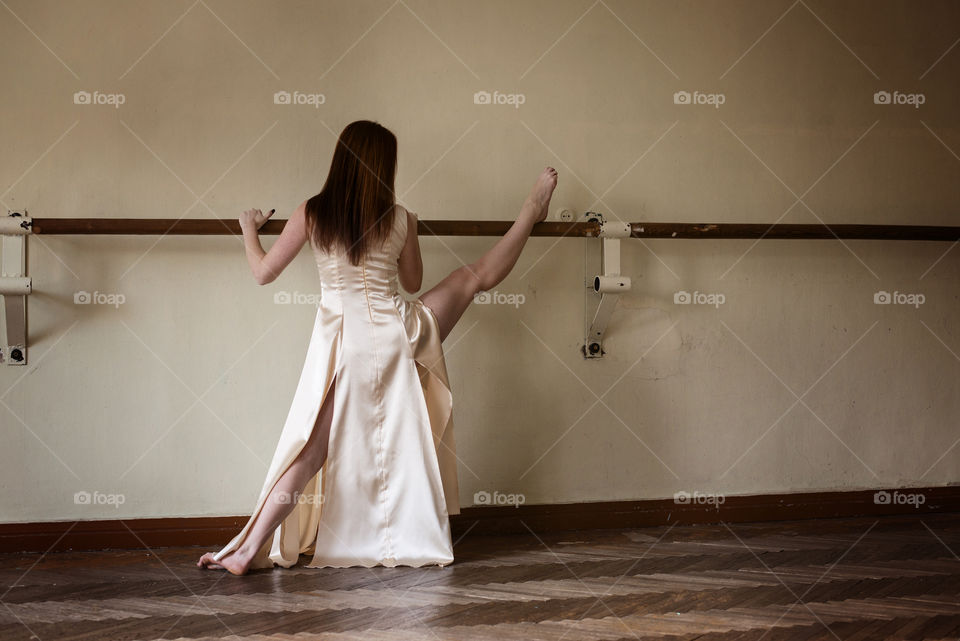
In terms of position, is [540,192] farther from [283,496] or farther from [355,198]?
[283,496]

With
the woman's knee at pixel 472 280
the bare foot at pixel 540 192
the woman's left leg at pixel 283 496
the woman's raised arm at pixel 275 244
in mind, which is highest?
the bare foot at pixel 540 192

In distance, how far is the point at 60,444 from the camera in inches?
92.4

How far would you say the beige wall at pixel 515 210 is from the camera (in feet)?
7.74

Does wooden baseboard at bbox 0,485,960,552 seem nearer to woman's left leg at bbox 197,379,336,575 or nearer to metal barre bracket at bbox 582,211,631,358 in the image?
woman's left leg at bbox 197,379,336,575

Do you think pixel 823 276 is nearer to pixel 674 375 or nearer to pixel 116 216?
pixel 674 375

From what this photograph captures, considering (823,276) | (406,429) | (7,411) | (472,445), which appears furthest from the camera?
(823,276)

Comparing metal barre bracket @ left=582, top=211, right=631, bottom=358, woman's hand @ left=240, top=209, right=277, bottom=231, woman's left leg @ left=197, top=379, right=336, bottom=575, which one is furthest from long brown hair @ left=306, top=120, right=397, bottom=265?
Answer: metal barre bracket @ left=582, top=211, right=631, bottom=358

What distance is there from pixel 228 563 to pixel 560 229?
4.53 ft

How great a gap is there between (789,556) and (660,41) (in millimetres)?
1764

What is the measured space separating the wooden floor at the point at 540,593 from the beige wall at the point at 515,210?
32cm

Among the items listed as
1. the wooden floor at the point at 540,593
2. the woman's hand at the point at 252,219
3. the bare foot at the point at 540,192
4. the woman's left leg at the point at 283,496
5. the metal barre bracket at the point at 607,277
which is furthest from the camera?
the metal barre bracket at the point at 607,277

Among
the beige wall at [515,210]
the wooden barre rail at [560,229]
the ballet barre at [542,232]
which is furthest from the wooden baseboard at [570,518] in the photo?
the wooden barre rail at [560,229]

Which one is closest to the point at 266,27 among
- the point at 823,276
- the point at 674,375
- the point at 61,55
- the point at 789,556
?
the point at 61,55

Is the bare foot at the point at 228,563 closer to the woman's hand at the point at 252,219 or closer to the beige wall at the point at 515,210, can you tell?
the beige wall at the point at 515,210
